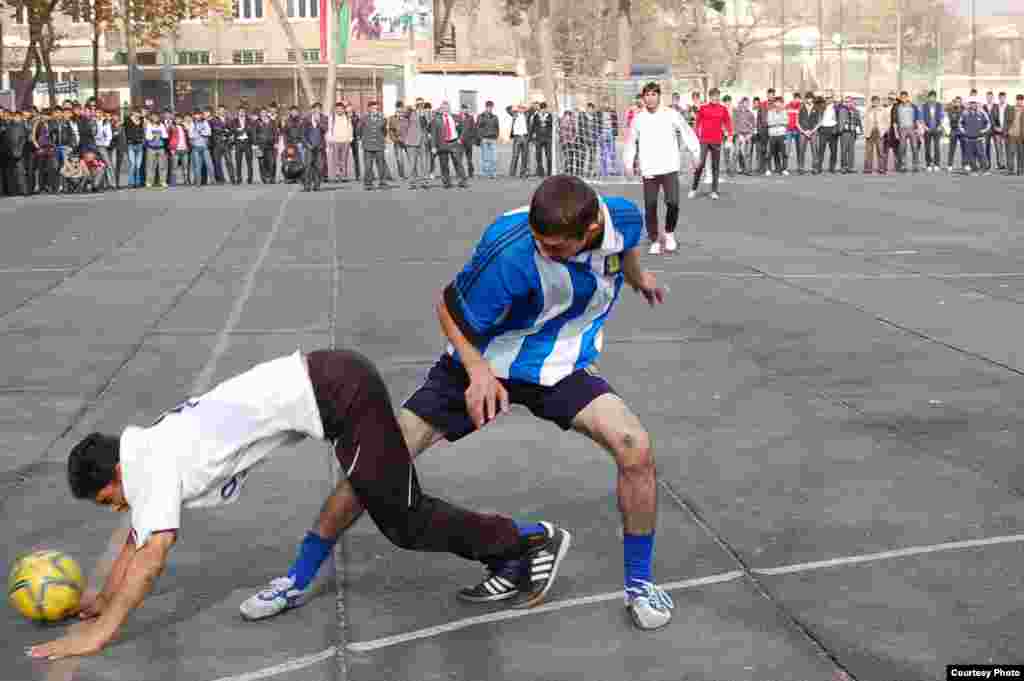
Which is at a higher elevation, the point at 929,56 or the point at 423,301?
the point at 929,56

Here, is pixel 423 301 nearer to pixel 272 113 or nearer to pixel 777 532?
pixel 777 532

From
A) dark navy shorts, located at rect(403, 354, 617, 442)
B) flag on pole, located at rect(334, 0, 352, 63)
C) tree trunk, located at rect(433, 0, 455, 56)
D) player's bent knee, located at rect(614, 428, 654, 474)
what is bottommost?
player's bent knee, located at rect(614, 428, 654, 474)

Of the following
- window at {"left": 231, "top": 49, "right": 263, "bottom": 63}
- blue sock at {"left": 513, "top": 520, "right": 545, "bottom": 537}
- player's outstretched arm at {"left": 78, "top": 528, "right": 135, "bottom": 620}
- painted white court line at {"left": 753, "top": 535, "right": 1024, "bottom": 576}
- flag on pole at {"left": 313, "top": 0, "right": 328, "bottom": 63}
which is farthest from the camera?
window at {"left": 231, "top": 49, "right": 263, "bottom": 63}

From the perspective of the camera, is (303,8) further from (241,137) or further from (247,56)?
(241,137)

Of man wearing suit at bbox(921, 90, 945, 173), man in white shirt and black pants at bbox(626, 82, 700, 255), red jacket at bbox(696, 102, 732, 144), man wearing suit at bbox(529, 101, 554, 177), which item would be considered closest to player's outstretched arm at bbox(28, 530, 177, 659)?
man in white shirt and black pants at bbox(626, 82, 700, 255)

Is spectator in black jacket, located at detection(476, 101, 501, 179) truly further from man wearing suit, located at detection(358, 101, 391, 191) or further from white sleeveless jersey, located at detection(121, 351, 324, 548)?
white sleeveless jersey, located at detection(121, 351, 324, 548)

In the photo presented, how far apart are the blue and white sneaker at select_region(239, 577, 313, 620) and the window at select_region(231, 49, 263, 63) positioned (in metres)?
82.8

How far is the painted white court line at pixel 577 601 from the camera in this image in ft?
16.7

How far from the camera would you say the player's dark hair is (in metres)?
5.04

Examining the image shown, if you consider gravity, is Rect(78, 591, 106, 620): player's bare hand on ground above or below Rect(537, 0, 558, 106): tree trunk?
below

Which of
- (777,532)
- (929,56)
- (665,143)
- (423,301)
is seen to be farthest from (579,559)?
(929,56)

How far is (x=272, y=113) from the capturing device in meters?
35.4

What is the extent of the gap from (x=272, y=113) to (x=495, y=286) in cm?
3093

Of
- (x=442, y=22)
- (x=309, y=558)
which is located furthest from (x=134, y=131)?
(x=442, y=22)
